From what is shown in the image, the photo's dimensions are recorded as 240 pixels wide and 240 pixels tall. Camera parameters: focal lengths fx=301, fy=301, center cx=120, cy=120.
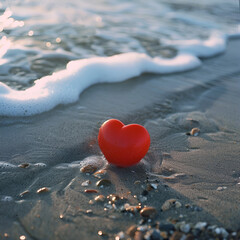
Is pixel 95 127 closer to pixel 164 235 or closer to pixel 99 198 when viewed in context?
pixel 99 198

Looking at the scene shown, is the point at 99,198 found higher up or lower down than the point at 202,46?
lower down

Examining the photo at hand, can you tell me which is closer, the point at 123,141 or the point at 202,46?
the point at 123,141

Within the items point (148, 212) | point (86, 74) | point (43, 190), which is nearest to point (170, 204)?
point (148, 212)

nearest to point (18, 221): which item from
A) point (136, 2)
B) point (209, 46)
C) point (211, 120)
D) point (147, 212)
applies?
point (147, 212)

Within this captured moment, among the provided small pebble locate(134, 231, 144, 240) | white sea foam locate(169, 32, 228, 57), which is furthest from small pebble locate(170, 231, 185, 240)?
white sea foam locate(169, 32, 228, 57)

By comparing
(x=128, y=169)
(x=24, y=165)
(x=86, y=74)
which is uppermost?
(x=86, y=74)

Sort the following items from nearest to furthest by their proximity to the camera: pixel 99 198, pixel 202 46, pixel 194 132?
pixel 99 198
pixel 194 132
pixel 202 46

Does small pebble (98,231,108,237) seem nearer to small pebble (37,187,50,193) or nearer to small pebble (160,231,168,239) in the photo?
small pebble (160,231,168,239)

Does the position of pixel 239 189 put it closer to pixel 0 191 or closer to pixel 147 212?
pixel 147 212
